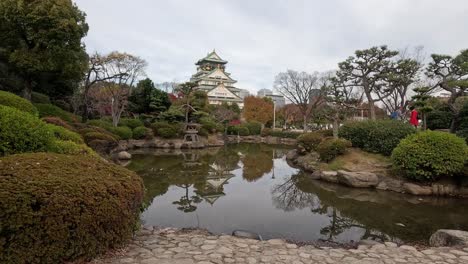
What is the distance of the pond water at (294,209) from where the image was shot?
5.18 metres

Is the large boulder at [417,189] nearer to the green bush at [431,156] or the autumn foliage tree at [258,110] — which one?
the green bush at [431,156]

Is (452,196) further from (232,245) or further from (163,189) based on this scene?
(163,189)

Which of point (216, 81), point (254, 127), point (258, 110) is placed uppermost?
point (216, 81)

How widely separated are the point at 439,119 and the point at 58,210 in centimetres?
1604

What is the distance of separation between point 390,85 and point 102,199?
2017 cm

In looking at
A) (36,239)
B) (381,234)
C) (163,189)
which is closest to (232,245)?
(36,239)

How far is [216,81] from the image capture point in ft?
148

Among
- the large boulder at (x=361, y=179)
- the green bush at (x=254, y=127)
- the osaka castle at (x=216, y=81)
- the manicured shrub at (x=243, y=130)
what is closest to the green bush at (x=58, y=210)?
the large boulder at (x=361, y=179)

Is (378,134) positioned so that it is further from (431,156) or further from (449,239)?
(449,239)

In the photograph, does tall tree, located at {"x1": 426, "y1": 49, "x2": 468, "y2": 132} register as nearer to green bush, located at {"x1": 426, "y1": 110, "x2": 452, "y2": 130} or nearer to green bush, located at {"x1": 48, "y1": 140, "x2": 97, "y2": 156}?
green bush, located at {"x1": 426, "y1": 110, "x2": 452, "y2": 130}

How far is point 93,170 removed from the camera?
10.6ft

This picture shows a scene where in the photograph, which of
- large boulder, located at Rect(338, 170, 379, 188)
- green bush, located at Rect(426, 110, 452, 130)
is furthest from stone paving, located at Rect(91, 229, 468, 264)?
green bush, located at Rect(426, 110, 452, 130)

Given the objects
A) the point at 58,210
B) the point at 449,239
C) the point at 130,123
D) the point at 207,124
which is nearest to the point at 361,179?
the point at 449,239

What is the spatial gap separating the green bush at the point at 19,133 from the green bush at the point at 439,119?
1569 centimetres
